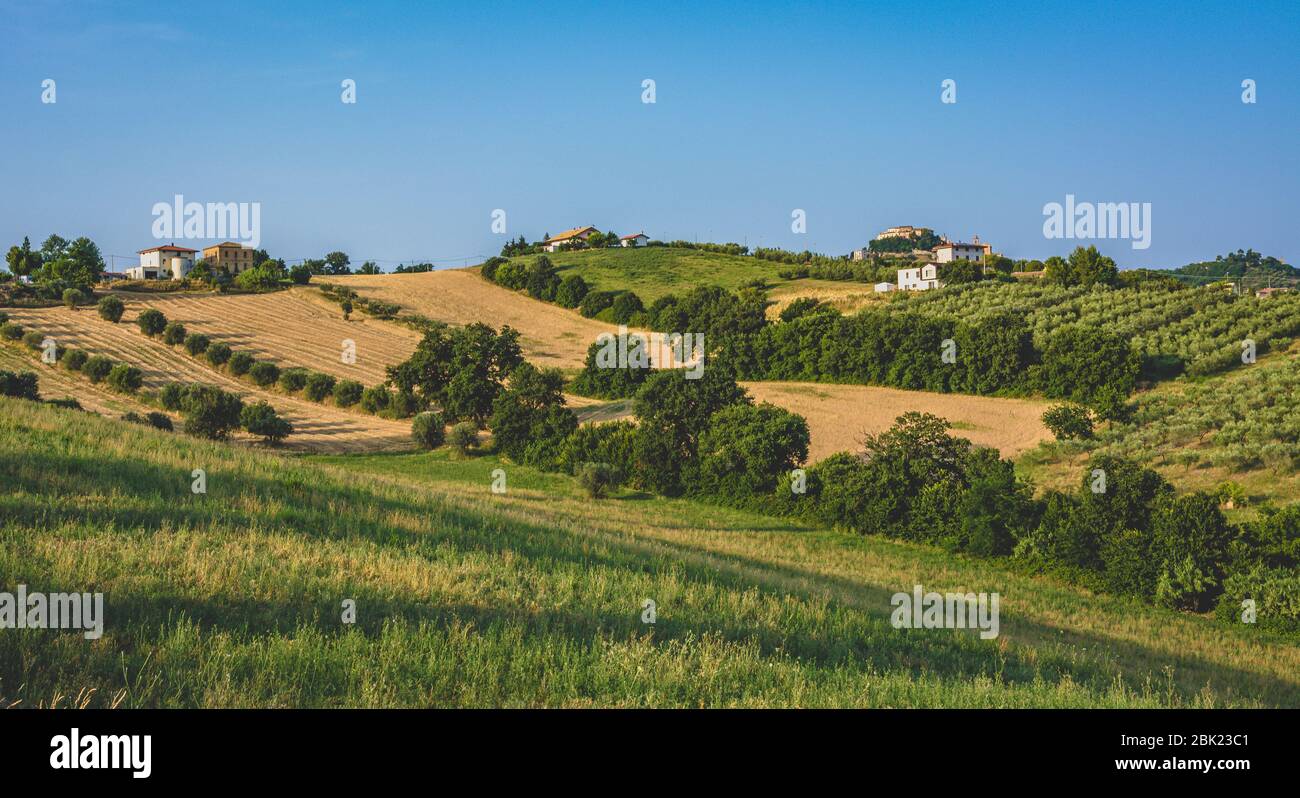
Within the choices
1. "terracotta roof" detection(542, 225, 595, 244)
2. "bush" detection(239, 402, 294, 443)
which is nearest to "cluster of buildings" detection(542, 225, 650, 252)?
"terracotta roof" detection(542, 225, 595, 244)

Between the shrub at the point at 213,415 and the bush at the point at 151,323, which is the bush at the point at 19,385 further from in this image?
the bush at the point at 151,323

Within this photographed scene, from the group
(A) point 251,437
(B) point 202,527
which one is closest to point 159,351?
(A) point 251,437

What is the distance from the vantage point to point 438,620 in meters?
10.2

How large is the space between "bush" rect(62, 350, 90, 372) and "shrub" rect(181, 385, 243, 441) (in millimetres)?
17102

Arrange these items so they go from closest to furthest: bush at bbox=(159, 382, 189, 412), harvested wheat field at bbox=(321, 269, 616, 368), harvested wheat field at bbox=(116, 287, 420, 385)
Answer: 1. bush at bbox=(159, 382, 189, 412)
2. harvested wheat field at bbox=(116, 287, 420, 385)
3. harvested wheat field at bbox=(321, 269, 616, 368)

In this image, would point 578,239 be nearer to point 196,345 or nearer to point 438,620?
point 196,345

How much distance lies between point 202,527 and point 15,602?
439cm

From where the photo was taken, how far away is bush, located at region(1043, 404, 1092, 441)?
4638cm

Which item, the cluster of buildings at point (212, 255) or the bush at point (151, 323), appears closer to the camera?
the bush at point (151, 323)

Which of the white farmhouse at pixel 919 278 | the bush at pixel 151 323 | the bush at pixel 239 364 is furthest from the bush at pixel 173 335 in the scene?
the white farmhouse at pixel 919 278

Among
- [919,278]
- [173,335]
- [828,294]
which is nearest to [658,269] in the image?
[828,294]

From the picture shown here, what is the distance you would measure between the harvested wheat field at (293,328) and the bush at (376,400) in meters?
5.90

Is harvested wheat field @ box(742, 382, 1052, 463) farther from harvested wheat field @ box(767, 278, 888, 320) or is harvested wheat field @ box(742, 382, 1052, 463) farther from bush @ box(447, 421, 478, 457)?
harvested wheat field @ box(767, 278, 888, 320)

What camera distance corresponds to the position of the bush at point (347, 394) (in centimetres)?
6156
